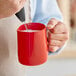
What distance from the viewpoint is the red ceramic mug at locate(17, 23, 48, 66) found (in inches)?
24.8

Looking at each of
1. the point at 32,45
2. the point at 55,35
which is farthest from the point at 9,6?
the point at 55,35

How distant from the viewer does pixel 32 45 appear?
64 cm

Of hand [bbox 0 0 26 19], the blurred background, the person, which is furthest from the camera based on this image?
the blurred background

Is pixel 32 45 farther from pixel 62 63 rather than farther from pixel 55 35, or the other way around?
pixel 62 63

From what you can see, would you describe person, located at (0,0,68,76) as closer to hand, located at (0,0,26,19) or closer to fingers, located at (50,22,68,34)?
fingers, located at (50,22,68,34)

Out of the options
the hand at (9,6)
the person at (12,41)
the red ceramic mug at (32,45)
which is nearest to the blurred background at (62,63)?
the person at (12,41)

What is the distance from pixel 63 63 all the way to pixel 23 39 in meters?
1.46

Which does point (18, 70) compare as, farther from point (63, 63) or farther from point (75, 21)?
point (75, 21)

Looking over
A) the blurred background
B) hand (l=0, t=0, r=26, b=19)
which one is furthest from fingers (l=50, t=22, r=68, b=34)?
the blurred background

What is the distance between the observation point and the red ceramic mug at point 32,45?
0.63 metres

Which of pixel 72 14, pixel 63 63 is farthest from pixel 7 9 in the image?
pixel 72 14

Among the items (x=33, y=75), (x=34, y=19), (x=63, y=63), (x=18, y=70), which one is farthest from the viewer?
(x=63, y=63)

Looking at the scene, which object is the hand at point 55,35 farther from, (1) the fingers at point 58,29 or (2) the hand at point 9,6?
(2) the hand at point 9,6

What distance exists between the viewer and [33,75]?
1871 millimetres
